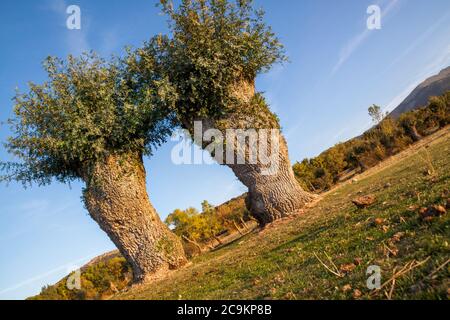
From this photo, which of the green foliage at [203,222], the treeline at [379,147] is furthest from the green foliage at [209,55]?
the green foliage at [203,222]

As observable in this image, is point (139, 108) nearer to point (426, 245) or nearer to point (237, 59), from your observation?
point (237, 59)

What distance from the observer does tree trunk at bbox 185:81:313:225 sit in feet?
76.9

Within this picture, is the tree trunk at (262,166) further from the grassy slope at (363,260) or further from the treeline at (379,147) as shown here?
the treeline at (379,147)

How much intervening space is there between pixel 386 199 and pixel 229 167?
1374 cm

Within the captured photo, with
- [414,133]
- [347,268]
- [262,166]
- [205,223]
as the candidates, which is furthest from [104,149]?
[414,133]

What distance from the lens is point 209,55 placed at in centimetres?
2305

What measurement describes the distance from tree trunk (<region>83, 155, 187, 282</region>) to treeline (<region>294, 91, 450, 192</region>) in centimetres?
2402

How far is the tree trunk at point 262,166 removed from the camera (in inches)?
923

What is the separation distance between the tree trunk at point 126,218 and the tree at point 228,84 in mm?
5949

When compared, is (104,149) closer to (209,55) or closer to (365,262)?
(209,55)

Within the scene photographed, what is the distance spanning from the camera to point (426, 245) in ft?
18.1

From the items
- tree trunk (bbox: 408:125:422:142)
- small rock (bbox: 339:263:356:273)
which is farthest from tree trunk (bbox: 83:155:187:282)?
tree trunk (bbox: 408:125:422:142)

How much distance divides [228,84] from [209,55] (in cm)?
239
